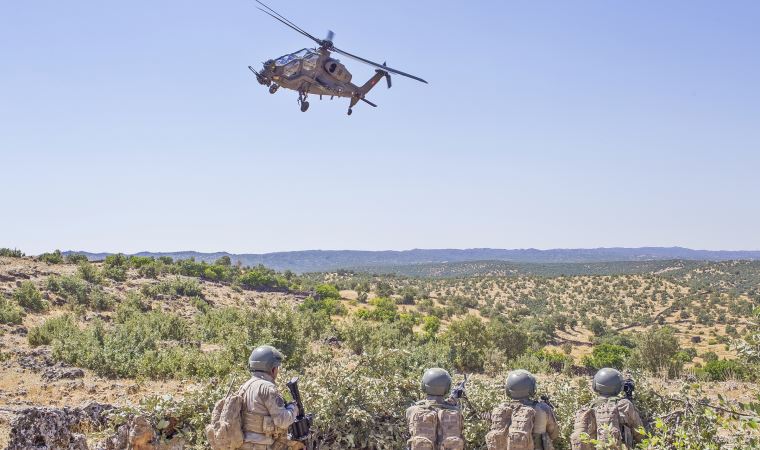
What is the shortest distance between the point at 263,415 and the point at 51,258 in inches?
1607

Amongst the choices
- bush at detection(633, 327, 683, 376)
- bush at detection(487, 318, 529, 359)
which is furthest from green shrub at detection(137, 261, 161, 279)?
bush at detection(633, 327, 683, 376)

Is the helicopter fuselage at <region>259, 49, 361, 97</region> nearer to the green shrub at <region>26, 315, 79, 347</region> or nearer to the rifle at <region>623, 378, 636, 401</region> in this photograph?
the green shrub at <region>26, 315, 79, 347</region>

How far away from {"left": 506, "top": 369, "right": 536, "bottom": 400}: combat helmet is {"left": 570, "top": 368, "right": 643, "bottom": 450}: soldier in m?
0.70

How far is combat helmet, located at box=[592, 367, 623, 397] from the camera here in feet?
24.8

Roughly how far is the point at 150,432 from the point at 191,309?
25.3 metres

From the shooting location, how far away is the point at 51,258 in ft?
136

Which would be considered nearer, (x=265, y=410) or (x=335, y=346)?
(x=265, y=410)

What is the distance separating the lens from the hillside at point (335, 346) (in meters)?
8.08

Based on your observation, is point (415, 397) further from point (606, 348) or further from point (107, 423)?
point (606, 348)

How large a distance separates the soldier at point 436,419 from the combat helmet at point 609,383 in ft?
5.98

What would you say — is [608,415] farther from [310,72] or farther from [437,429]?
[310,72]

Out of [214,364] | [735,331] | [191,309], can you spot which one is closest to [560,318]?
[735,331]

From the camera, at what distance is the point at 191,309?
32.0 metres

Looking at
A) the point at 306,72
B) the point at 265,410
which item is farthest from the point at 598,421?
the point at 306,72
